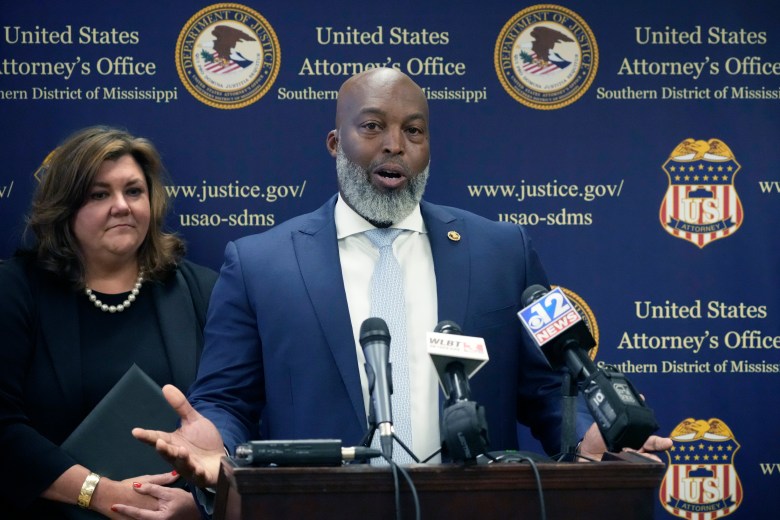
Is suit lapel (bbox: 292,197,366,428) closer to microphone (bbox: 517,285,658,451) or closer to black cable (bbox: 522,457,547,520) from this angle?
microphone (bbox: 517,285,658,451)

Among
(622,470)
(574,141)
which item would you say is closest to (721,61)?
(574,141)

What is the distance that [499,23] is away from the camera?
12.0 ft

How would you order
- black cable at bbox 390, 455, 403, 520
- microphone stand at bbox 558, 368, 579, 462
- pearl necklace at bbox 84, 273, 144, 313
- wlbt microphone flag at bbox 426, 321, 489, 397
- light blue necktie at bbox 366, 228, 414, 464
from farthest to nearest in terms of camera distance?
1. pearl necklace at bbox 84, 273, 144, 313
2. light blue necktie at bbox 366, 228, 414, 464
3. microphone stand at bbox 558, 368, 579, 462
4. wlbt microphone flag at bbox 426, 321, 489, 397
5. black cable at bbox 390, 455, 403, 520

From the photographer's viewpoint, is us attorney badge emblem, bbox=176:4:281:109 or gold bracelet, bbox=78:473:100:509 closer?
gold bracelet, bbox=78:473:100:509

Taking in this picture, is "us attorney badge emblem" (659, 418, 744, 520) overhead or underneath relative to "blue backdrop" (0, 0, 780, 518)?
underneath

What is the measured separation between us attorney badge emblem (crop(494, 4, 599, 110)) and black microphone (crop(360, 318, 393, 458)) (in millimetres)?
2019

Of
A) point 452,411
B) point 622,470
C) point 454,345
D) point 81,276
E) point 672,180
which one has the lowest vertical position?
point 622,470

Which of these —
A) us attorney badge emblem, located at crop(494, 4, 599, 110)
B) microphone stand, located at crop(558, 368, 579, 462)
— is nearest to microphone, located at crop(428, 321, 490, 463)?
microphone stand, located at crop(558, 368, 579, 462)

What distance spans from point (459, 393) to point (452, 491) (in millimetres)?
167

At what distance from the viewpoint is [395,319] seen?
261cm

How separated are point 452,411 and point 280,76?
7.20ft

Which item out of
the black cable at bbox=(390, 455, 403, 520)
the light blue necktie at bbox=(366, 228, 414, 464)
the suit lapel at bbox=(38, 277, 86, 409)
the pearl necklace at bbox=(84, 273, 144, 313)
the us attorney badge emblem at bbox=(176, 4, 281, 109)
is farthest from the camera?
the us attorney badge emblem at bbox=(176, 4, 281, 109)

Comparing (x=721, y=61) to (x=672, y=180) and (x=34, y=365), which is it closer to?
(x=672, y=180)

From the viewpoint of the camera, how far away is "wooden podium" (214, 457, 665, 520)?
5.45ft
